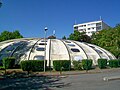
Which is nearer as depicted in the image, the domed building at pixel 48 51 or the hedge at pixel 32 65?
the hedge at pixel 32 65

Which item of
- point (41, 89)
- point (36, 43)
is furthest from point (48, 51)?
point (41, 89)

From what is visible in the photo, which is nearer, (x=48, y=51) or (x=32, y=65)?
(x=32, y=65)

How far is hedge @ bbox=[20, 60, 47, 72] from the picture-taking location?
28.9 m

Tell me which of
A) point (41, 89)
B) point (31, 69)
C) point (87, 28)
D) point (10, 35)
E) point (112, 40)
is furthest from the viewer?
point (87, 28)

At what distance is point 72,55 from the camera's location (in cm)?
3822

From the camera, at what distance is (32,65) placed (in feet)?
96.0

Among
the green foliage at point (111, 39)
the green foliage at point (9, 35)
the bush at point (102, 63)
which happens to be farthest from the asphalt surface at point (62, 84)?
the green foliage at point (9, 35)

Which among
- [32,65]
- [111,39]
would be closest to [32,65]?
[32,65]

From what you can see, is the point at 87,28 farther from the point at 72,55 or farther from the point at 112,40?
the point at 72,55

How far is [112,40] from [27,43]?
34997 millimetres

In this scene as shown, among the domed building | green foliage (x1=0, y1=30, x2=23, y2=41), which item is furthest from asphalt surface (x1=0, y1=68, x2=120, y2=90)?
green foliage (x1=0, y1=30, x2=23, y2=41)

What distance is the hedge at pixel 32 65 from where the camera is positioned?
28.9m

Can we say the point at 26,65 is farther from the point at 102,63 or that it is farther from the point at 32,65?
the point at 102,63

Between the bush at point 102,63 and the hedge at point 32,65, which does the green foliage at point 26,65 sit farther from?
the bush at point 102,63
